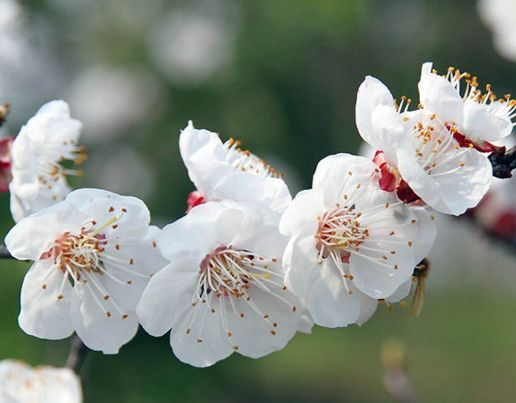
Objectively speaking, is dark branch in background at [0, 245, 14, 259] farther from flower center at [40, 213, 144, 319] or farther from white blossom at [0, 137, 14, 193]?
white blossom at [0, 137, 14, 193]

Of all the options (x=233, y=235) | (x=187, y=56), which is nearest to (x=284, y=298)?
(x=233, y=235)

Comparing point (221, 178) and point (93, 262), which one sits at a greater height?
point (221, 178)

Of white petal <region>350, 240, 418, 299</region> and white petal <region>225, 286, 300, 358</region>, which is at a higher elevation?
white petal <region>350, 240, 418, 299</region>

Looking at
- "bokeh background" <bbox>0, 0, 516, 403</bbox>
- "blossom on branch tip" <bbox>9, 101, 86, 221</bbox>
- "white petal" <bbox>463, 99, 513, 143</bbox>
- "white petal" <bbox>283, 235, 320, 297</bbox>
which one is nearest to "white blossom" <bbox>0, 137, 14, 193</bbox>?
"blossom on branch tip" <bbox>9, 101, 86, 221</bbox>

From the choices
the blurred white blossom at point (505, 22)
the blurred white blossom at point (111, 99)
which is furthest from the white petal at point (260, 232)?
the blurred white blossom at point (111, 99)

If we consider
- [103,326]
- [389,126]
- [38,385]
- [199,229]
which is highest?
[389,126]

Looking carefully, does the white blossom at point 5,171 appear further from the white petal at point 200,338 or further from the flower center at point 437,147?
the flower center at point 437,147

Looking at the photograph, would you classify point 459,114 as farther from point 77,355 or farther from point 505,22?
point 505,22

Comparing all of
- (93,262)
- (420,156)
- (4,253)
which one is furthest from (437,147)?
(4,253)
